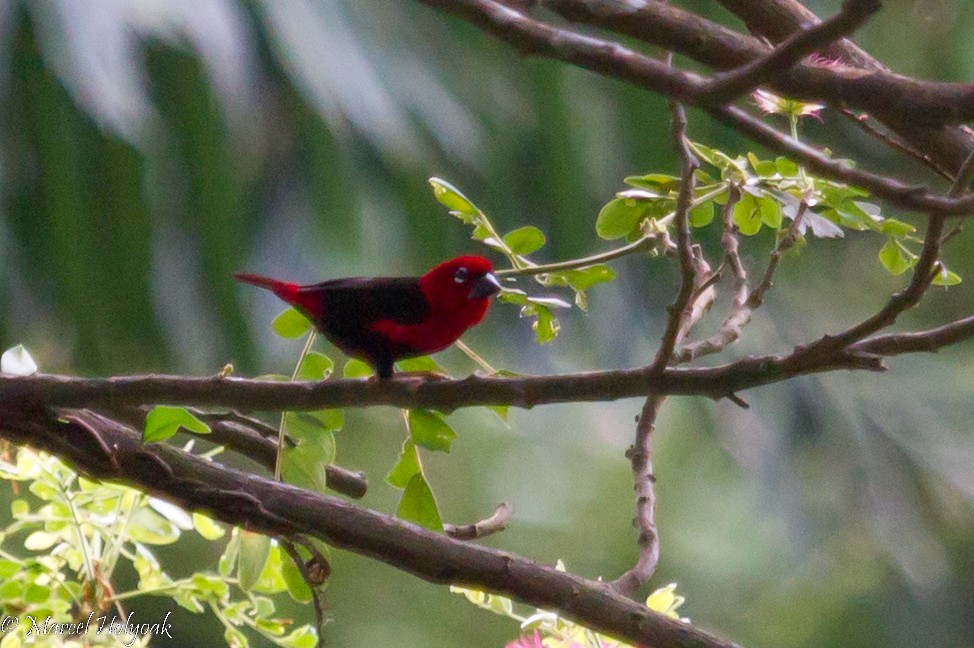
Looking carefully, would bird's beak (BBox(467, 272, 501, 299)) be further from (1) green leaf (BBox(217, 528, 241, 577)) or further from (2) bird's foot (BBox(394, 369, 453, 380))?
(1) green leaf (BBox(217, 528, 241, 577))

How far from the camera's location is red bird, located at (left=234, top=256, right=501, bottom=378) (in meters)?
0.88

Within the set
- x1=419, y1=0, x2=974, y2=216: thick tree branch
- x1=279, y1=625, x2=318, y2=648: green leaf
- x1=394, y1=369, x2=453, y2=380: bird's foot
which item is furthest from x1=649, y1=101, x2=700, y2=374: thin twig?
x1=279, y1=625, x2=318, y2=648: green leaf

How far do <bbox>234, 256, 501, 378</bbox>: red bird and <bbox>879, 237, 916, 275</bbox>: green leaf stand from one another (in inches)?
11.7

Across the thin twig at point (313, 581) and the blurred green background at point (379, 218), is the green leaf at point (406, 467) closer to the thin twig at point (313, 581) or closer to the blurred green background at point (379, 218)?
the thin twig at point (313, 581)

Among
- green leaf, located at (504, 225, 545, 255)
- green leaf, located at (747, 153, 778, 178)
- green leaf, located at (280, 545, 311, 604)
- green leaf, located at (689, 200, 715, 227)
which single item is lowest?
green leaf, located at (280, 545, 311, 604)

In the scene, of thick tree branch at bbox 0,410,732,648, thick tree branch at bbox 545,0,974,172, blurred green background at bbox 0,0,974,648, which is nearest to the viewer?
thick tree branch at bbox 545,0,974,172

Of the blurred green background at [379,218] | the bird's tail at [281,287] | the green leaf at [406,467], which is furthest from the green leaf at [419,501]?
the blurred green background at [379,218]

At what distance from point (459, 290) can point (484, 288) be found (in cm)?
5

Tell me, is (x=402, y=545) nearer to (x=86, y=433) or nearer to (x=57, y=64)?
(x=86, y=433)

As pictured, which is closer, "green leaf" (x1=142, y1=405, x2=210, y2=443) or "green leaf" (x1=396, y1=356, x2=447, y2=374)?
"green leaf" (x1=142, y1=405, x2=210, y2=443)

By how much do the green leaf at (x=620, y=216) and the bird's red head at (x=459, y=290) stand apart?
16 cm

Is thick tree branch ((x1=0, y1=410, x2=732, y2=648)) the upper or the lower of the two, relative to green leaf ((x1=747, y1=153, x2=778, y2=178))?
lower

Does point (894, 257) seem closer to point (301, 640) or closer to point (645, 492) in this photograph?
point (645, 492)

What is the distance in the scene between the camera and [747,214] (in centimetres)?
78
